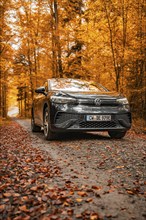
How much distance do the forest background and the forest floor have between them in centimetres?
499

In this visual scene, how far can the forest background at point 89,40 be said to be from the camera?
9.30m

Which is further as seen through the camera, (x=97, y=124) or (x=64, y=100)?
(x=97, y=124)

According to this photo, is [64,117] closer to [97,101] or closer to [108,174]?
[97,101]

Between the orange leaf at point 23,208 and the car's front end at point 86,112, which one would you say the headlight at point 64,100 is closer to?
the car's front end at point 86,112

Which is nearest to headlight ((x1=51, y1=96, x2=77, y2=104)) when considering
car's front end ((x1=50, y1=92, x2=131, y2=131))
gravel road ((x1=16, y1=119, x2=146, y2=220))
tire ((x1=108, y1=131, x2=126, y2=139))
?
car's front end ((x1=50, y1=92, x2=131, y2=131))

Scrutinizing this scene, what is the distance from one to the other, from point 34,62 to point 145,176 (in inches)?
786

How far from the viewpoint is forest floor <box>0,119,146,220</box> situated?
2.15m

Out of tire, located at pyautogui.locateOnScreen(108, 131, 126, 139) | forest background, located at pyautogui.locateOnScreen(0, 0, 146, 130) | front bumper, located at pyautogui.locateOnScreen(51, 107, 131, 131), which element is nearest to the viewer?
front bumper, located at pyautogui.locateOnScreen(51, 107, 131, 131)

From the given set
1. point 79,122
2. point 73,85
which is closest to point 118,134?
point 79,122

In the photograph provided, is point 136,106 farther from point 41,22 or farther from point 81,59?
point 41,22

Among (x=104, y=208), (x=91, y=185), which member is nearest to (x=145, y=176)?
(x=91, y=185)

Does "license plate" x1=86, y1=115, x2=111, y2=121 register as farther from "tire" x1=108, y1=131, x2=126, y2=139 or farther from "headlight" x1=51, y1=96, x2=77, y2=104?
"tire" x1=108, y1=131, x2=126, y2=139

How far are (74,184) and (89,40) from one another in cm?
952

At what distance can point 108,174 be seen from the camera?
3201mm
